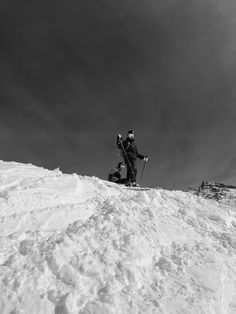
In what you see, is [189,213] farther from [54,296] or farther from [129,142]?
[129,142]

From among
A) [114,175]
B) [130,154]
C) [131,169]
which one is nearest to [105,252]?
[131,169]

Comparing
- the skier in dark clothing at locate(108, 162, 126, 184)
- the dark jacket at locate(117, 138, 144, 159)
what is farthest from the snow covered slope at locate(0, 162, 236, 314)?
the skier in dark clothing at locate(108, 162, 126, 184)

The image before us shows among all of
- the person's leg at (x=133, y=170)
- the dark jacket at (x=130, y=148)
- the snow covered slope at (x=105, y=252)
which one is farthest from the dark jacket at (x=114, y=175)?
the snow covered slope at (x=105, y=252)

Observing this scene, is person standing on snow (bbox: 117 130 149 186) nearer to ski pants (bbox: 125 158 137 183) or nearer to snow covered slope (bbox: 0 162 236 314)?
ski pants (bbox: 125 158 137 183)

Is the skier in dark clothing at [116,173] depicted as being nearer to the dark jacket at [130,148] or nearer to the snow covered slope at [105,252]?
the dark jacket at [130,148]

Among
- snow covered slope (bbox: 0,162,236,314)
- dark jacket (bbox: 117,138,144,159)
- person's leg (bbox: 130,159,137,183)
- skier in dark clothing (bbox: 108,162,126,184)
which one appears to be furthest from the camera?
skier in dark clothing (bbox: 108,162,126,184)

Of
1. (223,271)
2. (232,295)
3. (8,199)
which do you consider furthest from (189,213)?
(8,199)

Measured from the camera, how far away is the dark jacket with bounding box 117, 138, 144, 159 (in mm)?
14406

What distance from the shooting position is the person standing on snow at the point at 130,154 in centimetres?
1418

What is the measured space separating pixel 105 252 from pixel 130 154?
885 centimetres

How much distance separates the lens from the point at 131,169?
14188 mm

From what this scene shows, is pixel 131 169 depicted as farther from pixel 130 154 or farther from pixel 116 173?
pixel 116 173

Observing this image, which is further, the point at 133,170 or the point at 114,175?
the point at 114,175

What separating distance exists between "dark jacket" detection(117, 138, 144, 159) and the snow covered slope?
5488 millimetres
